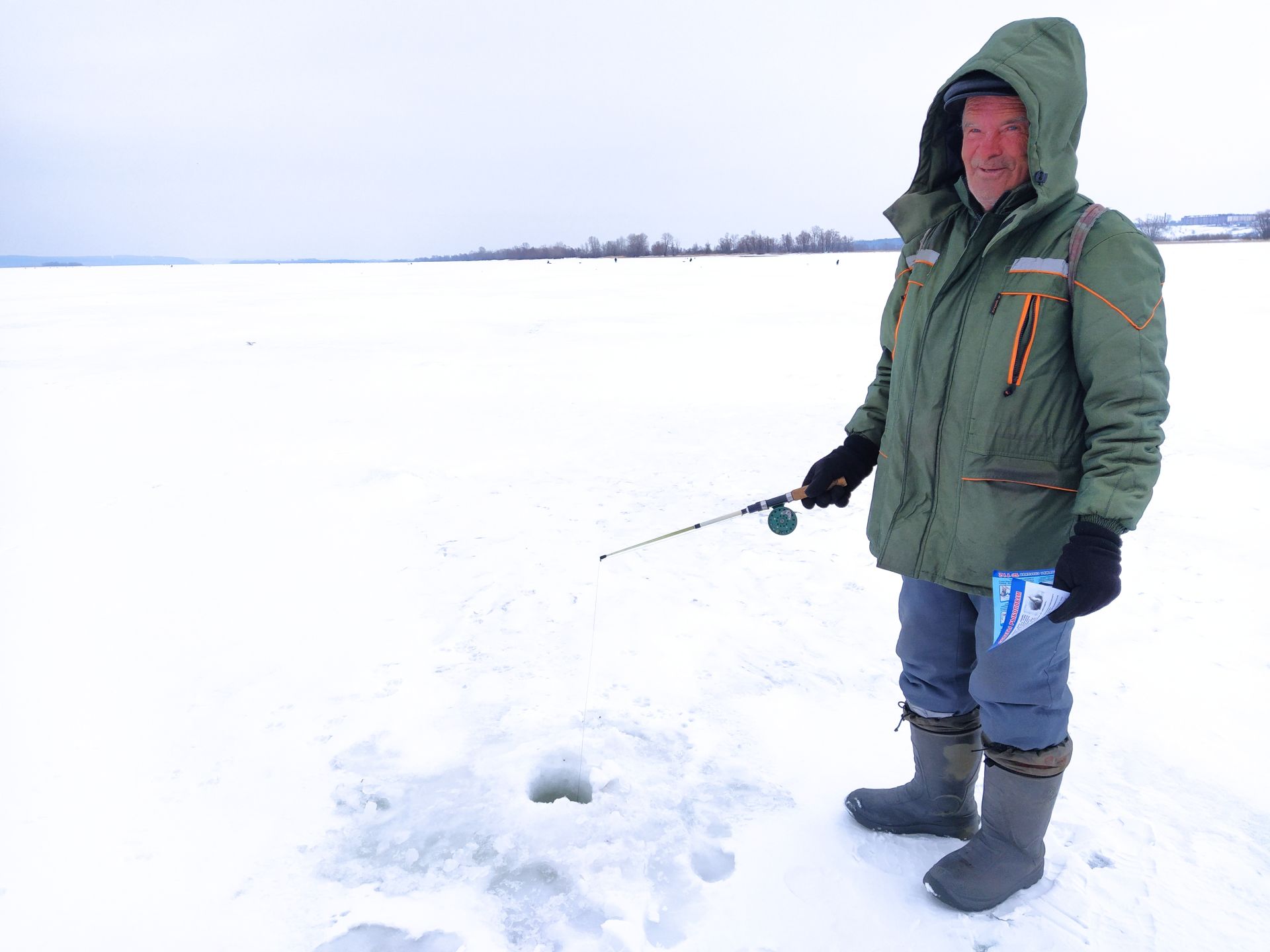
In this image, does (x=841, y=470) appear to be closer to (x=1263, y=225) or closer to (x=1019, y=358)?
(x=1019, y=358)

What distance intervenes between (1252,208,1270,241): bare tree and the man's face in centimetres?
7506

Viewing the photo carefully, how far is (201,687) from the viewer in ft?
9.71

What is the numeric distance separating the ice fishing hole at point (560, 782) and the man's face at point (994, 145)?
6.75 feet

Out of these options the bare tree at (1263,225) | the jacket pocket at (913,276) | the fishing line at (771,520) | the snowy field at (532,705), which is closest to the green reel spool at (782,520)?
the fishing line at (771,520)

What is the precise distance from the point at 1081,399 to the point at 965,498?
33 centimetres

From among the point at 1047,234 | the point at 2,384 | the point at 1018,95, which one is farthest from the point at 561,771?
the point at 2,384

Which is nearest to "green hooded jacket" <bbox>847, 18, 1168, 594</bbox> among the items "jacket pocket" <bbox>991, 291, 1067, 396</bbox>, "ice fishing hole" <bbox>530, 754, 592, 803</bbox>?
"jacket pocket" <bbox>991, 291, 1067, 396</bbox>

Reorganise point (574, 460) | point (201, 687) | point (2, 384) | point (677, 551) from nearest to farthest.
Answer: point (201, 687)
point (677, 551)
point (574, 460)
point (2, 384)

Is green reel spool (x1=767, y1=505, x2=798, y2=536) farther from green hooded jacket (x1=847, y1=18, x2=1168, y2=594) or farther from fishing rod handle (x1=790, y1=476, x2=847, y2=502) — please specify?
green hooded jacket (x1=847, y1=18, x2=1168, y2=594)

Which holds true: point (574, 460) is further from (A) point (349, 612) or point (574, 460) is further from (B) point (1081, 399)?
(B) point (1081, 399)

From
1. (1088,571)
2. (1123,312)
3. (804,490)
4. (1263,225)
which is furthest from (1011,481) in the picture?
(1263,225)

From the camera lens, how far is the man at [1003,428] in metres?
1.57

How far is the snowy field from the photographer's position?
2.01 m

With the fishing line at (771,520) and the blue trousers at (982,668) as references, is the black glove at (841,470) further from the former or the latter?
the blue trousers at (982,668)
